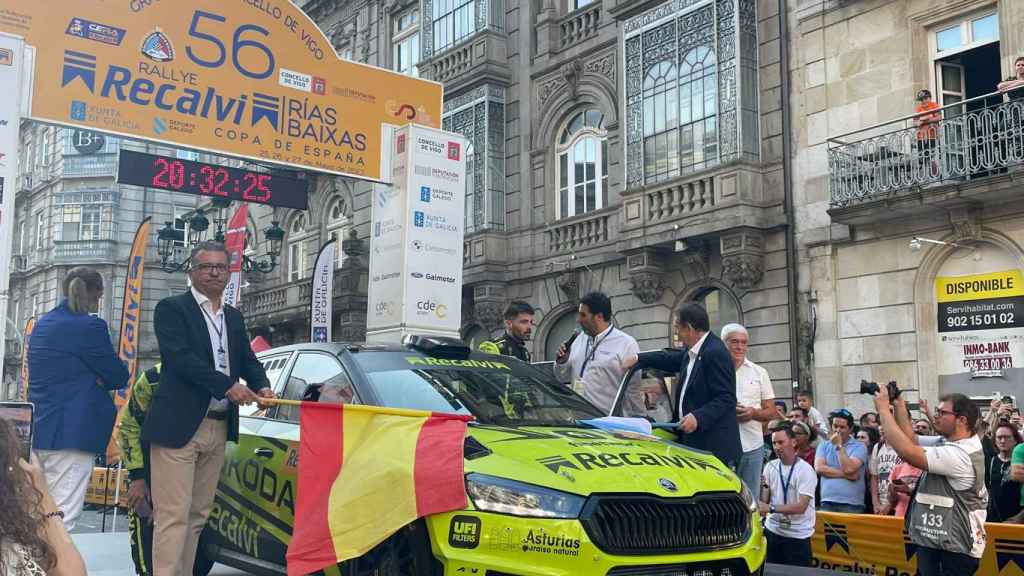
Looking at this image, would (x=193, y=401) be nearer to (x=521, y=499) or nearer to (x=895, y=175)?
(x=521, y=499)

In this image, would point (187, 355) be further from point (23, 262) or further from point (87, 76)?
point (23, 262)

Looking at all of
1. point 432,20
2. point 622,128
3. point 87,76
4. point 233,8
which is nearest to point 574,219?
point 622,128

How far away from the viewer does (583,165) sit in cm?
2219

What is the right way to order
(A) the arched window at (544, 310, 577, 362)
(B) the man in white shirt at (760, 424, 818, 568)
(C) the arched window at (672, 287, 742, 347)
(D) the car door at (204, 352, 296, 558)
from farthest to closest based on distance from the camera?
(A) the arched window at (544, 310, 577, 362)
(C) the arched window at (672, 287, 742, 347)
(B) the man in white shirt at (760, 424, 818, 568)
(D) the car door at (204, 352, 296, 558)

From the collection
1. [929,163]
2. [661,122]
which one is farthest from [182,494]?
[661,122]

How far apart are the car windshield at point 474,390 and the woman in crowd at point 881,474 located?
14.8 ft

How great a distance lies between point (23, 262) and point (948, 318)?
1819 inches

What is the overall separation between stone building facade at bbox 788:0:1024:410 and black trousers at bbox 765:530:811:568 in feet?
23.3

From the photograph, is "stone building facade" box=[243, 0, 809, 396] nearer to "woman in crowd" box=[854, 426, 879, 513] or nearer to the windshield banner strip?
"woman in crowd" box=[854, 426, 879, 513]

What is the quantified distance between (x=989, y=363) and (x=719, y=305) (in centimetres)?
512

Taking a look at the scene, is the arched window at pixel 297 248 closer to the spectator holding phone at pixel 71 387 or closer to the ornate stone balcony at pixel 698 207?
the ornate stone balcony at pixel 698 207

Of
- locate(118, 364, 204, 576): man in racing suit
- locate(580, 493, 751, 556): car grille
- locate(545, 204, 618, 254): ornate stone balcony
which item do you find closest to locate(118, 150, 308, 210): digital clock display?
locate(118, 364, 204, 576): man in racing suit

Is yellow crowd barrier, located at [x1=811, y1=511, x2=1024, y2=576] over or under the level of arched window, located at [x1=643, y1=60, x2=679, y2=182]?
under

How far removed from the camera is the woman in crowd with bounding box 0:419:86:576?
2781 millimetres
